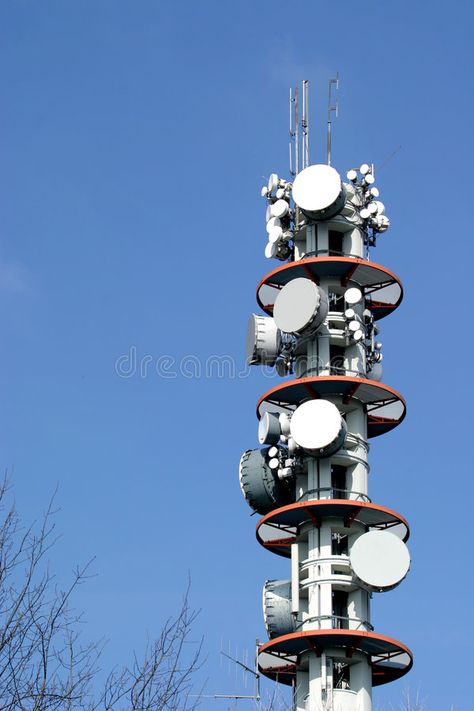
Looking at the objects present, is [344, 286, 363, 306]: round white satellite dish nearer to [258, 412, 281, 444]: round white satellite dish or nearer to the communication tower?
the communication tower

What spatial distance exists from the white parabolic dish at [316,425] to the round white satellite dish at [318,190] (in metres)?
9.42

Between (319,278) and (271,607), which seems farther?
(319,278)

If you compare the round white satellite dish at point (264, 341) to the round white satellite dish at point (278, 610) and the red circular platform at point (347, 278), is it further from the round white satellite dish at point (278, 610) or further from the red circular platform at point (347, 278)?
the round white satellite dish at point (278, 610)

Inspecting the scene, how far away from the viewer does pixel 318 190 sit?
200 feet

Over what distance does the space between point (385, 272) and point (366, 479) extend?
934 cm

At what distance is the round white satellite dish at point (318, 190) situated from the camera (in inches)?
2393

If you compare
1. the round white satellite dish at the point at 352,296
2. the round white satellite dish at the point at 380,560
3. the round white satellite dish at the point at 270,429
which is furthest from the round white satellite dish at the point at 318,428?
the round white satellite dish at the point at 352,296

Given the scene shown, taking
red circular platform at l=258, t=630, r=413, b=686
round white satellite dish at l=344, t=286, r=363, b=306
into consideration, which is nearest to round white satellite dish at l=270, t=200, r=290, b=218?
round white satellite dish at l=344, t=286, r=363, b=306

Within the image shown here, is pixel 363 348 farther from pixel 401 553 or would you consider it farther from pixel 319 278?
pixel 401 553

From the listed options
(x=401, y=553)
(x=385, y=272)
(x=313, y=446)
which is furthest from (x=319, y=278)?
(x=401, y=553)

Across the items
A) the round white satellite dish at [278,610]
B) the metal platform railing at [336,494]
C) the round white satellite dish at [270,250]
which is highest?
the round white satellite dish at [270,250]

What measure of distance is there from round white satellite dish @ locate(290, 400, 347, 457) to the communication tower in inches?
2.0

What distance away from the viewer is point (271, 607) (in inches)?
2222

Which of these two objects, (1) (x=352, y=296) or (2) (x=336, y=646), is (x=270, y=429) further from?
(2) (x=336, y=646)
